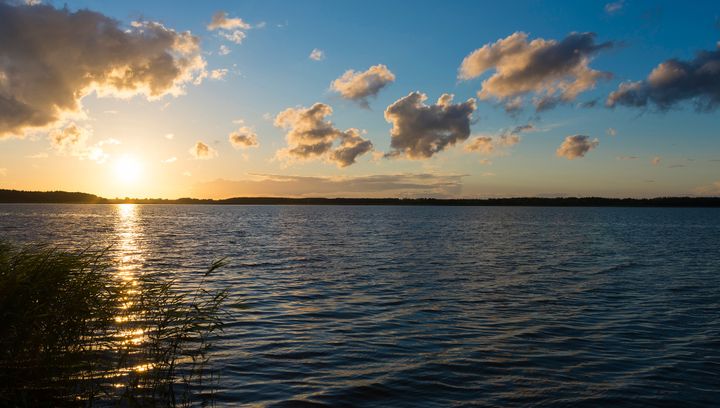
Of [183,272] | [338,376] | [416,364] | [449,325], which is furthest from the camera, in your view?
[183,272]

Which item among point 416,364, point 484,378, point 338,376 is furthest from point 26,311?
point 484,378

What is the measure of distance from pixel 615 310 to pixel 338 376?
15.9 metres

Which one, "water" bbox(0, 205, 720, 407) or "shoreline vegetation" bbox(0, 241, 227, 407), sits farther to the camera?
"water" bbox(0, 205, 720, 407)

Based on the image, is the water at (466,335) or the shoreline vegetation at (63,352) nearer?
the shoreline vegetation at (63,352)

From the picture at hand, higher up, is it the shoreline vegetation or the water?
the shoreline vegetation

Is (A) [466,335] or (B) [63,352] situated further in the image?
(A) [466,335]

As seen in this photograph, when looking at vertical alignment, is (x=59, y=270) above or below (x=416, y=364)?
above

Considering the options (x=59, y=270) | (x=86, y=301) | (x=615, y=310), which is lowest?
(x=615, y=310)

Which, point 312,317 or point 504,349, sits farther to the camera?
point 312,317

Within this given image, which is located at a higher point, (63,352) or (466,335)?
(63,352)

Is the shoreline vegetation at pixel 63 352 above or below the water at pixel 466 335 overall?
above

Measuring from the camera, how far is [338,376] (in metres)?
14.6

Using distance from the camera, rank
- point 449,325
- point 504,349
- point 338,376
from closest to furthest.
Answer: point 338,376, point 504,349, point 449,325

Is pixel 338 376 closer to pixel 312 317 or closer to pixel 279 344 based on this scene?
pixel 279 344
